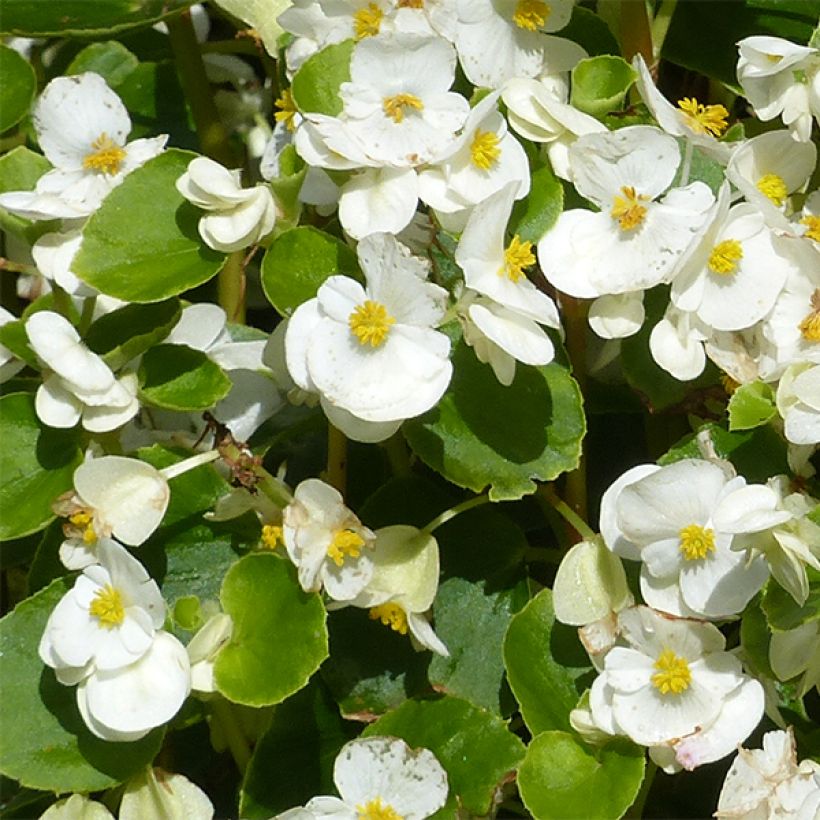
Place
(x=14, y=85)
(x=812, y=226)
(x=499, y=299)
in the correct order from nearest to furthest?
(x=499, y=299) → (x=812, y=226) → (x=14, y=85)

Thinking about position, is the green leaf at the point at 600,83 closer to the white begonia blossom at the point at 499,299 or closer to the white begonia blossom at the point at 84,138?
the white begonia blossom at the point at 499,299

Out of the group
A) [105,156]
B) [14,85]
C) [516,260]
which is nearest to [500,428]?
[516,260]

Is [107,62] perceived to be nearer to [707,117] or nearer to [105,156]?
[105,156]

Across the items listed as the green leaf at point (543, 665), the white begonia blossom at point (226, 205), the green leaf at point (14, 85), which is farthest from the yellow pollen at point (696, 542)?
the green leaf at point (14, 85)

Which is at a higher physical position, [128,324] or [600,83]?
[600,83]

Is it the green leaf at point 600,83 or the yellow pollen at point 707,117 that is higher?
the green leaf at point 600,83

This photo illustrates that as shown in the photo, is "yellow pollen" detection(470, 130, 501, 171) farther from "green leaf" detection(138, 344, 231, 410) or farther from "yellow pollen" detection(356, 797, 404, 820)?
"yellow pollen" detection(356, 797, 404, 820)

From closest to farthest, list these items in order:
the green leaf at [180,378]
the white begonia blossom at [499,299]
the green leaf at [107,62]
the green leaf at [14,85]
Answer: the white begonia blossom at [499,299] → the green leaf at [180,378] → the green leaf at [14,85] → the green leaf at [107,62]

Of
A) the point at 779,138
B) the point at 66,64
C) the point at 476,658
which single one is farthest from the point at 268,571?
the point at 66,64
